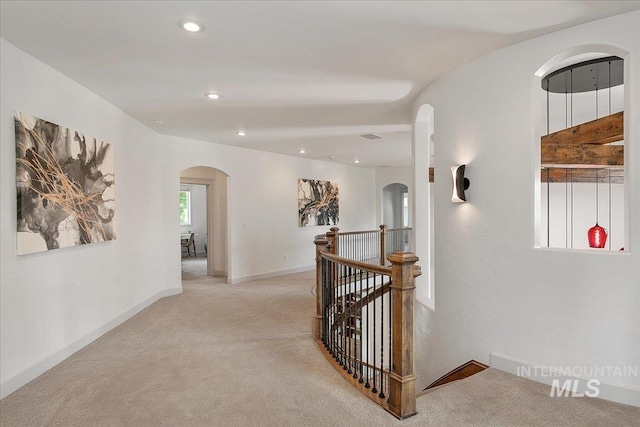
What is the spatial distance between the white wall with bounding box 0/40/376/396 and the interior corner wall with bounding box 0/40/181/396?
1 cm

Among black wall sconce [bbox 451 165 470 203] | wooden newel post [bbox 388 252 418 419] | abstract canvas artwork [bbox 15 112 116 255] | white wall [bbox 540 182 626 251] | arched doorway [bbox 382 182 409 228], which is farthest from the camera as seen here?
arched doorway [bbox 382 182 409 228]

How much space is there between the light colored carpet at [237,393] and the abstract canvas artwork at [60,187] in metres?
1.24

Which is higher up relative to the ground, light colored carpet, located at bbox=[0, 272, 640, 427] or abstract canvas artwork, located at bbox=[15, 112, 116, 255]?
abstract canvas artwork, located at bbox=[15, 112, 116, 255]

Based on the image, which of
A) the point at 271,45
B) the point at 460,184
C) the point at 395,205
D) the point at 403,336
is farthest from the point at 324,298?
the point at 395,205

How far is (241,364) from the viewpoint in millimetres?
3678

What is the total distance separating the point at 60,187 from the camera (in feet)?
12.4

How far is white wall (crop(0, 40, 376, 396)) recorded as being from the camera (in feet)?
10.3

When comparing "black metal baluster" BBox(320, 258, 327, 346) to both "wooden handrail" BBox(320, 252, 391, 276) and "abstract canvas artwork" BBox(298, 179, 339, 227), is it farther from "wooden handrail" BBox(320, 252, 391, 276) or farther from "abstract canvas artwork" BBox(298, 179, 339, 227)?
"abstract canvas artwork" BBox(298, 179, 339, 227)

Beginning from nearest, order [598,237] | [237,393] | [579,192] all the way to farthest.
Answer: [237,393] < [598,237] < [579,192]

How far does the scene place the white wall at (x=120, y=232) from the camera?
315cm

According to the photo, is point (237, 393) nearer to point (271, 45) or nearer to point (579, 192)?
point (271, 45)

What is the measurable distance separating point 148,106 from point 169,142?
1.98m

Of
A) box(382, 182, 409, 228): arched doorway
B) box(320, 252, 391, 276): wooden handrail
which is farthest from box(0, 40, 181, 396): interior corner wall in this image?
box(382, 182, 409, 228): arched doorway

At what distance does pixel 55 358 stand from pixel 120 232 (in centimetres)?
192
